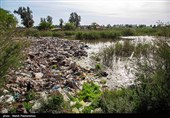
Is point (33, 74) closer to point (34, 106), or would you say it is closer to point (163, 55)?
point (34, 106)

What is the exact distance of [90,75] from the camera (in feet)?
29.6

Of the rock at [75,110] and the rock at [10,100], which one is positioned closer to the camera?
the rock at [75,110]

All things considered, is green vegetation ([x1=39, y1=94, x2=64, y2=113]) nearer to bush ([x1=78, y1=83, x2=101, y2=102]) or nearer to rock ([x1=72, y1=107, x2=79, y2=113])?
rock ([x1=72, y1=107, x2=79, y2=113])

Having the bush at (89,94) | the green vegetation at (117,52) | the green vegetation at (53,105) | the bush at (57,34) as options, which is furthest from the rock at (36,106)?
the bush at (57,34)

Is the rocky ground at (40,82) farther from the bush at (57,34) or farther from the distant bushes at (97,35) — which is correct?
the bush at (57,34)

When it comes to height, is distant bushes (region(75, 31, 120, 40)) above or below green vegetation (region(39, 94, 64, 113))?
below

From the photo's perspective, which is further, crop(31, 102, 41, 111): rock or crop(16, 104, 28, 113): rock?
crop(31, 102, 41, 111): rock

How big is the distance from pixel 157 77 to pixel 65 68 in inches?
226

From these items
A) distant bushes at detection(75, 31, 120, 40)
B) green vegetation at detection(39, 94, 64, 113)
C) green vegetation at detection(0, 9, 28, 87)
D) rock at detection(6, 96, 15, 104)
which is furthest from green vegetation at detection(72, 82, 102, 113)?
distant bushes at detection(75, 31, 120, 40)

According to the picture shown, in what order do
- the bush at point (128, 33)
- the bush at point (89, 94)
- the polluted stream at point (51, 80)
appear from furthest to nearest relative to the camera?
the bush at point (128, 33), the bush at point (89, 94), the polluted stream at point (51, 80)

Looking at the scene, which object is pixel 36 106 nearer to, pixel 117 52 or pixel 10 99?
pixel 10 99

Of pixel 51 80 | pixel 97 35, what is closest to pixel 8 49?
pixel 51 80

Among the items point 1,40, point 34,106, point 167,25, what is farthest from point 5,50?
point 167,25

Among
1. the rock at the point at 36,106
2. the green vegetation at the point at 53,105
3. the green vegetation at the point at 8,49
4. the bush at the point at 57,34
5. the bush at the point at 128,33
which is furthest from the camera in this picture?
the bush at the point at 57,34
